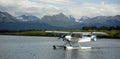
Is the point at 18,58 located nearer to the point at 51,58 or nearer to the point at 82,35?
the point at 51,58

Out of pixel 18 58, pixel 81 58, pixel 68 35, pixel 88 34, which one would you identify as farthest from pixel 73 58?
pixel 88 34

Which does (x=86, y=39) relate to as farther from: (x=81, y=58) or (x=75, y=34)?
(x=81, y=58)

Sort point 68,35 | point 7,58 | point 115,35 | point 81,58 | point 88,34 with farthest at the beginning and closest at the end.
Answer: point 115,35
point 88,34
point 68,35
point 81,58
point 7,58

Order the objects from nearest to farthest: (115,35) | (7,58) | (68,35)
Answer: (7,58) → (68,35) → (115,35)

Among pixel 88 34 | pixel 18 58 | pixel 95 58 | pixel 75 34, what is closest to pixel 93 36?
A: pixel 88 34

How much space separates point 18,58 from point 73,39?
55.9ft

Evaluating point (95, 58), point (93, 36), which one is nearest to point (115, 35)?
point (93, 36)

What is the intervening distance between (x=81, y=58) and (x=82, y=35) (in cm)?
1571

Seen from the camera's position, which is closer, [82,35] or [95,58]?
[95,58]

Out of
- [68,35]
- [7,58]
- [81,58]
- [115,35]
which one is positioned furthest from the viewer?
[115,35]

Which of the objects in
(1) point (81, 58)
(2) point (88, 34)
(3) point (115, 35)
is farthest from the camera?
(3) point (115, 35)

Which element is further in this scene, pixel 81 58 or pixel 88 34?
pixel 88 34

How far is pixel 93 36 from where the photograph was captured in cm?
5006

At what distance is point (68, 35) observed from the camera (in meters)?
46.6
